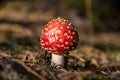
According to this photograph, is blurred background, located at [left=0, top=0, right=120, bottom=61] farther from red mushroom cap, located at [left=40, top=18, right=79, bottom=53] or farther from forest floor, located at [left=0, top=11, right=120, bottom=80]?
red mushroom cap, located at [left=40, top=18, right=79, bottom=53]

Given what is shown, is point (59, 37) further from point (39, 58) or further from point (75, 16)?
point (75, 16)

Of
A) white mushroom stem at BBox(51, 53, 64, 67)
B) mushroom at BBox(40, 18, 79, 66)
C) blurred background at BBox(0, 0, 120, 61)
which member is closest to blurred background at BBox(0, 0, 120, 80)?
blurred background at BBox(0, 0, 120, 61)

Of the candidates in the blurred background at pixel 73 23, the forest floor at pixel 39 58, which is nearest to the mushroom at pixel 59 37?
the forest floor at pixel 39 58

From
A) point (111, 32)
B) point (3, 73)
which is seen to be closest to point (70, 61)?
point (3, 73)

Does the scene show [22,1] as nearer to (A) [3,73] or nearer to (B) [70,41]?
(B) [70,41]

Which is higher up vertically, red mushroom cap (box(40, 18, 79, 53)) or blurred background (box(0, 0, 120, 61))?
blurred background (box(0, 0, 120, 61))

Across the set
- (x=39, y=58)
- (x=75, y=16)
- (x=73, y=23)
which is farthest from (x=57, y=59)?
(x=75, y=16)

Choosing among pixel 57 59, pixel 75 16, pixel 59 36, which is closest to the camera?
pixel 59 36
